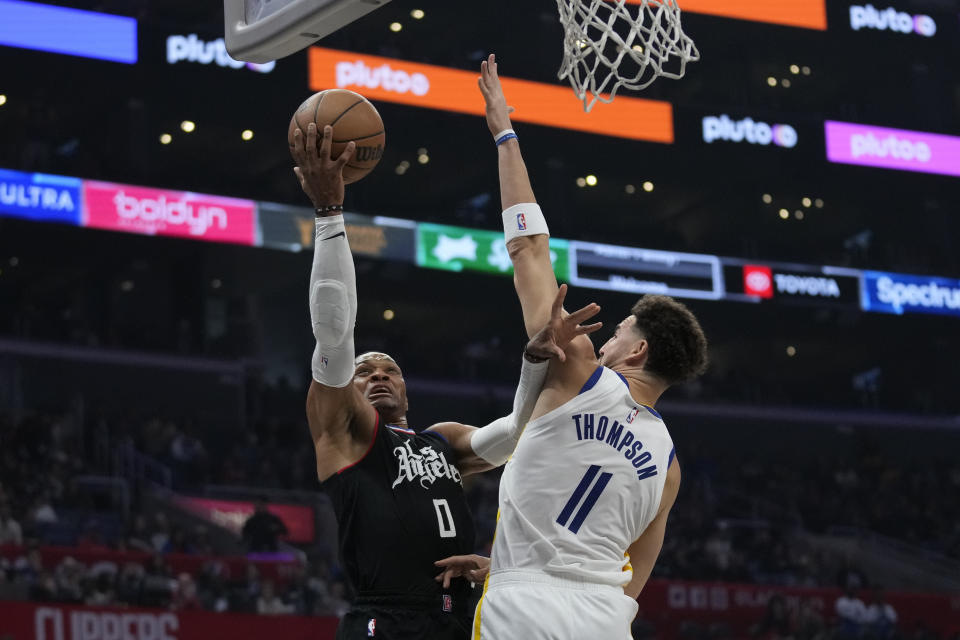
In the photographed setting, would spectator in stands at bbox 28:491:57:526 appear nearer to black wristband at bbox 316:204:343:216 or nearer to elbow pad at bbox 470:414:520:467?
elbow pad at bbox 470:414:520:467

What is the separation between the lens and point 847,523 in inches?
897

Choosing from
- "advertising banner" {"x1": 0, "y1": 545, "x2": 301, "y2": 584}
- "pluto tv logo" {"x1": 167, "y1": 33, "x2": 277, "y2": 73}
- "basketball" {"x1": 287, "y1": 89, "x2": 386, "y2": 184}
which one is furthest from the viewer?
"pluto tv logo" {"x1": 167, "y1": 33, "x2": 277, "y2": 73}

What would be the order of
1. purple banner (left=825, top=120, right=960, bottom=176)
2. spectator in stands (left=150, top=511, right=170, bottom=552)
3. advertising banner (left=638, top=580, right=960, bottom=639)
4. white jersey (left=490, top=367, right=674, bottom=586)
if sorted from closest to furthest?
white jersey (left=490, top=367, right=674, bottom=586)
spectator in stands (left=150, top=511, right=170, bottom=552)
advertising banner (left=638, top=580, right=960, bottom=639)
purple banner (left=825, top=120, right=960, bottom=176)

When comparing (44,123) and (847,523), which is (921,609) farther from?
(44,123)

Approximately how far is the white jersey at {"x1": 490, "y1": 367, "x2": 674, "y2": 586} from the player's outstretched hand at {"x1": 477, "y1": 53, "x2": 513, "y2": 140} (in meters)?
0.82

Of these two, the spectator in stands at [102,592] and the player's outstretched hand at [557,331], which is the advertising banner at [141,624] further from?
the player's outstretched hand at [557,331]

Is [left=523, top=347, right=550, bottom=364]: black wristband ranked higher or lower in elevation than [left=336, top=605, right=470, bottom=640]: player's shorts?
higher

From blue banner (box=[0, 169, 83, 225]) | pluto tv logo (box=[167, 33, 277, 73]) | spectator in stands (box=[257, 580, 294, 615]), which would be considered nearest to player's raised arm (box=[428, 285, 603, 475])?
spectator in stands (box=[257, 580, 294, 615])

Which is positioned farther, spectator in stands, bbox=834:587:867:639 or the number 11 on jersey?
spectator in stands, bbox=834:587:867:639

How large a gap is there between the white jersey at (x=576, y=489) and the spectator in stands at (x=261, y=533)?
11560 millimetres

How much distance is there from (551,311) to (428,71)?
61.1 feet

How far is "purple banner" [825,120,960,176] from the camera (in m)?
24.4

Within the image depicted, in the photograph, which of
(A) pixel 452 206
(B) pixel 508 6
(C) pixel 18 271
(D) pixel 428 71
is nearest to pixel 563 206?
(A) pixel 452 206

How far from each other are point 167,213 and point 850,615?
39.8 feet
